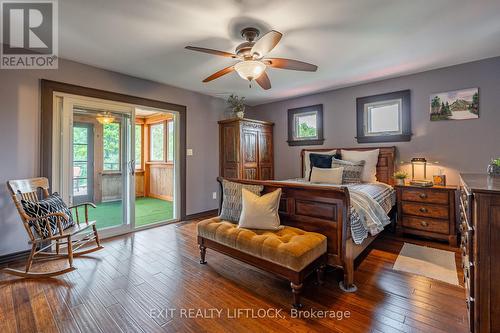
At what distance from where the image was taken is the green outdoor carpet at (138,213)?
3.73 m

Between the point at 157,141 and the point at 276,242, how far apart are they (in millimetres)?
5764

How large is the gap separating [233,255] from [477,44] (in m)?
3.62

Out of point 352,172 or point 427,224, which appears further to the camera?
point 352,172

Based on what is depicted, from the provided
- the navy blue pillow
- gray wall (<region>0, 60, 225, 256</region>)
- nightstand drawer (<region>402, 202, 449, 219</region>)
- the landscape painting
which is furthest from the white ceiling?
nightstand drawer (<region>402, 202, 449, 219</region>)

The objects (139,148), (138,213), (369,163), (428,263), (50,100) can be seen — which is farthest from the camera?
(139,148)

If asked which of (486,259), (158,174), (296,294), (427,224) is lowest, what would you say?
(296,294)

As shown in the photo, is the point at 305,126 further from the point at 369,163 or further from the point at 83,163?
the point at 83,163

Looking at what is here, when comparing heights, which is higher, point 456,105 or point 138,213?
point 456,105

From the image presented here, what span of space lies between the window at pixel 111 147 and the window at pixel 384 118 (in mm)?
4067

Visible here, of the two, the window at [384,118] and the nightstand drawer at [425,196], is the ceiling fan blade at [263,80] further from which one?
the nightstand drawer at [425,196]

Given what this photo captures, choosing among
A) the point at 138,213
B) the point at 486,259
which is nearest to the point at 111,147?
the point at 138,213

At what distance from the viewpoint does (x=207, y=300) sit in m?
1.95

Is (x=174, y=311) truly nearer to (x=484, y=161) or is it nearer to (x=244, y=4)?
(x=244, y=4)

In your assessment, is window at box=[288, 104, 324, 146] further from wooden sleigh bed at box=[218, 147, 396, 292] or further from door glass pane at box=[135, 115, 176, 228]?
door glass pane at box=[135, 115, 176, 228]
